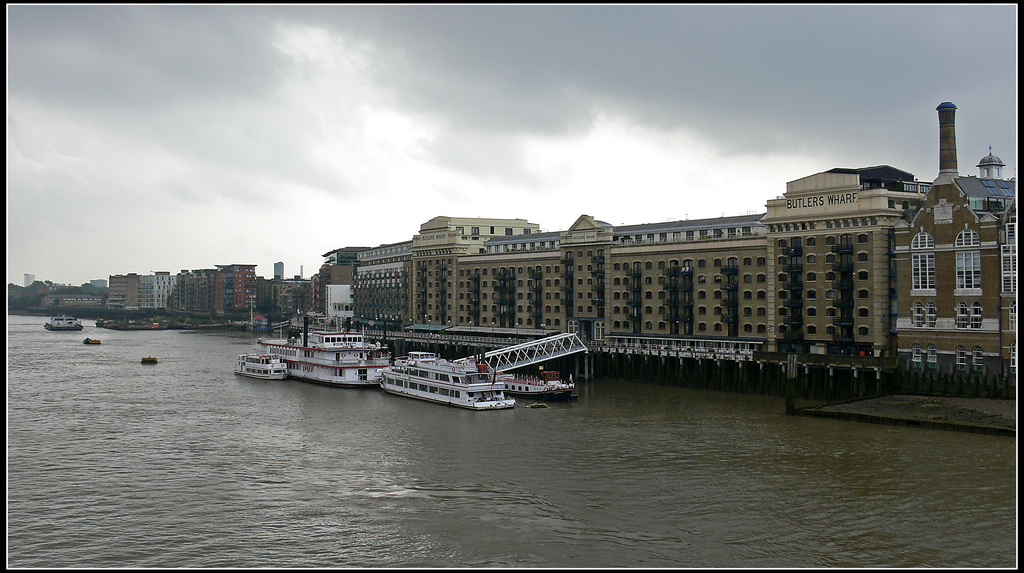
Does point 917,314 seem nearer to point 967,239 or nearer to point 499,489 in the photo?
point 967,239

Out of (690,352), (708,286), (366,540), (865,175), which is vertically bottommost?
(366,540)

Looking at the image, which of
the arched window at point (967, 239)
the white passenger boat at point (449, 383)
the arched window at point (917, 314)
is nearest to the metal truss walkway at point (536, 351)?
the white passenger boat at point (449, 383)

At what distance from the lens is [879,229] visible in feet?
239

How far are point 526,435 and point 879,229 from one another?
1548 inches

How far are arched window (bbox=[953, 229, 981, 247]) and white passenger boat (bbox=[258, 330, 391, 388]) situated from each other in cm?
5495

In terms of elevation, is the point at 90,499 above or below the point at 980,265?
below

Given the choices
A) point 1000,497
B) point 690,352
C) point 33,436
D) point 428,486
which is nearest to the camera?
point 1000,497

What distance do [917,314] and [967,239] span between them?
7388 millimetres

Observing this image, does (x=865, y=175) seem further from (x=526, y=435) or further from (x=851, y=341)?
(x=526, y=435)

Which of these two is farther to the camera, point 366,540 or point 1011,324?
point 1011,324

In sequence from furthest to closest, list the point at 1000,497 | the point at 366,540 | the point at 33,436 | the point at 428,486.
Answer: the point at 33,436 < the point at 428,486 < the point at 1000,497 < the point at 366,540

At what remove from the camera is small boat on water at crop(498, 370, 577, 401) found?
72412mm

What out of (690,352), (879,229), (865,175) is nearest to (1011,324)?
(879,229)

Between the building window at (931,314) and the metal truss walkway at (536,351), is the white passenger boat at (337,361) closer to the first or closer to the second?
the metal truss walkway at (536,351)
